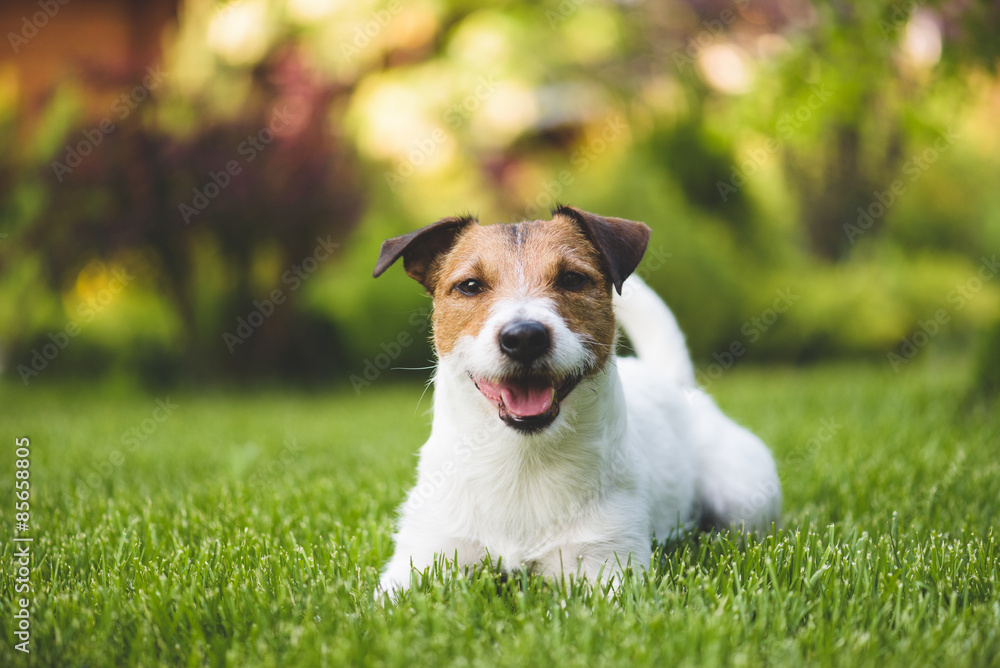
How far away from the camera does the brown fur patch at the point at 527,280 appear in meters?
2.48

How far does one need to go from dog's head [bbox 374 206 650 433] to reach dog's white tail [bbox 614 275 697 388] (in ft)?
3.16

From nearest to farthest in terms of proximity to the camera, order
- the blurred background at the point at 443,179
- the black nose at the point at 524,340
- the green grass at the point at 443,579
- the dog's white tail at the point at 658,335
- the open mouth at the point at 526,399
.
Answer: the green grass at the point at 443,579 < the black nose at the point at 524,340 < the open mouth at the point at 526,399 < the dog's white tail at the point at 658,335 < the blurred background at the point at 443,179

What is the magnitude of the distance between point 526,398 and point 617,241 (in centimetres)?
66

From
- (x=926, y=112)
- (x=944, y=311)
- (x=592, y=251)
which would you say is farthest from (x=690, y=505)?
(x=944, y=311)

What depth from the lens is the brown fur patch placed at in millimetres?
2482

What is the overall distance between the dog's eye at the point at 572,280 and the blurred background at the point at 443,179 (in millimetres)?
3085

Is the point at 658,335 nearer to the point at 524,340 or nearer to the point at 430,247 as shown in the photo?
the point at 430,247

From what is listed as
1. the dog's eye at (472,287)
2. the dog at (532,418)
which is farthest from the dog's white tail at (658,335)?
the dog's eye at (472,287)

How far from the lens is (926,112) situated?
19.1 feet

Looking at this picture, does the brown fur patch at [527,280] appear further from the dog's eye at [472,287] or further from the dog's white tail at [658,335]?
the dog's white tail at [658,335]

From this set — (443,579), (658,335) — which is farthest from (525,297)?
(658,335)

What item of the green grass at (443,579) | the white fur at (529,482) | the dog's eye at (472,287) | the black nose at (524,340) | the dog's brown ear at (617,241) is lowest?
the green grass at (443,579)

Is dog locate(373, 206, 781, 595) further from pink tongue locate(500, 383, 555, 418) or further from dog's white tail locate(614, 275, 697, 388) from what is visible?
dog's white tail locate(614, 275, 697, 388)

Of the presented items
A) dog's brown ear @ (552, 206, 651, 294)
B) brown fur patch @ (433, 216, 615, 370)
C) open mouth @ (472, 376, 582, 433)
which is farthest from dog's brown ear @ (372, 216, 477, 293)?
open mouth @ (472, 376, 582, 433)
